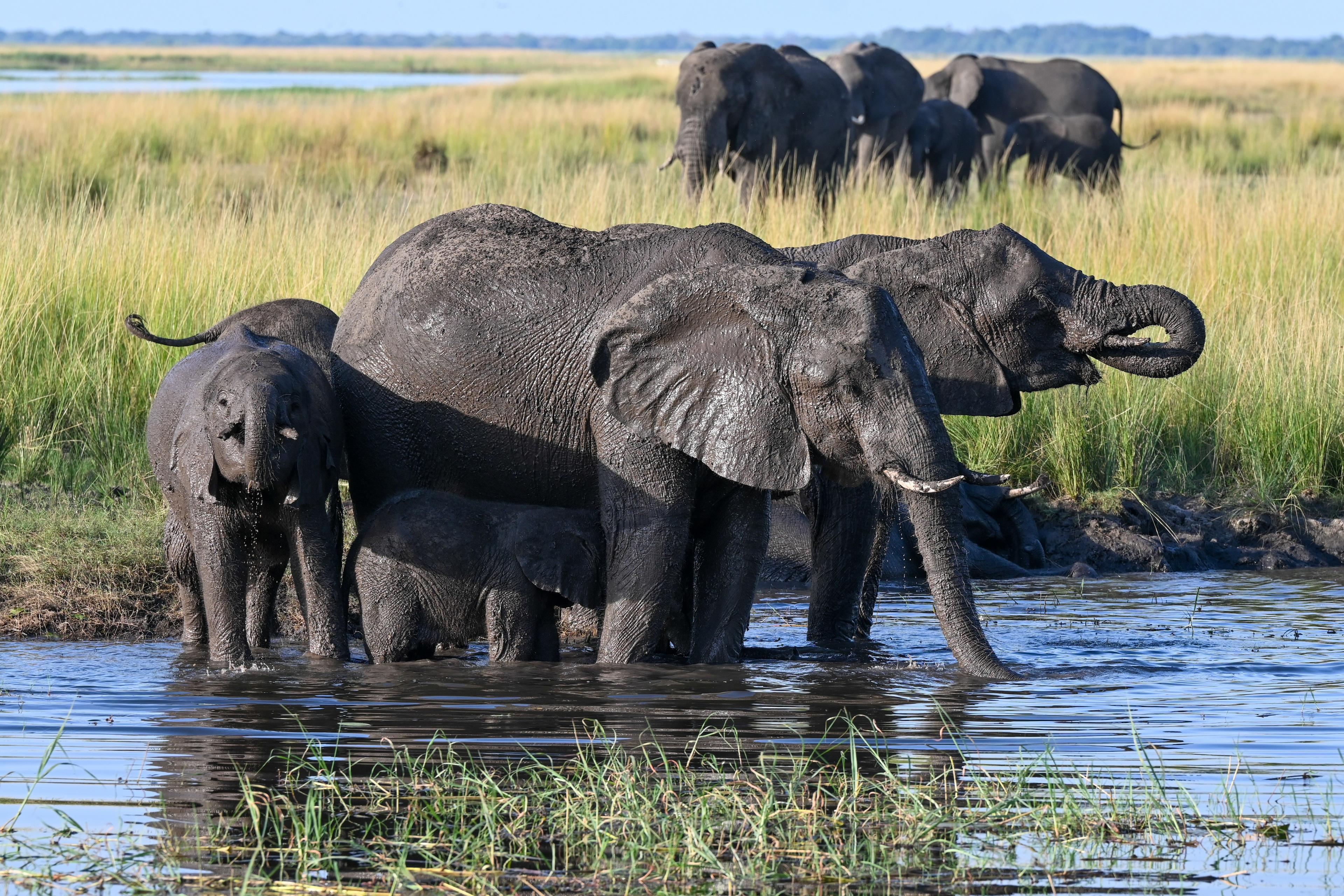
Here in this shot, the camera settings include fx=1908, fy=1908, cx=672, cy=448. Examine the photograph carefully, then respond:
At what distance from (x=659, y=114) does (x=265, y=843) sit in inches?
1164

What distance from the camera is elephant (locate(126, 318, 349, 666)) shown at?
6.18 meters

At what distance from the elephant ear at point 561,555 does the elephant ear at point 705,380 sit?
46 cm

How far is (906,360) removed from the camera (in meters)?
6.16

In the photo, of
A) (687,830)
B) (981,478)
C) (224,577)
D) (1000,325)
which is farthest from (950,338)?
(687,830)

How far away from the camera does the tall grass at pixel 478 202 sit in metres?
10.1

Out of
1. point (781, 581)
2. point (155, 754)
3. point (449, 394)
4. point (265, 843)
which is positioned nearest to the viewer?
point (265, 843)

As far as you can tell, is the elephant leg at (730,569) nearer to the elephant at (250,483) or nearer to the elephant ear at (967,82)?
the elephant at (250,483)

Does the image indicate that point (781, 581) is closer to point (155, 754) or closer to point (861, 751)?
point (861, 751)

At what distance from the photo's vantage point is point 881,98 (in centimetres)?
2091

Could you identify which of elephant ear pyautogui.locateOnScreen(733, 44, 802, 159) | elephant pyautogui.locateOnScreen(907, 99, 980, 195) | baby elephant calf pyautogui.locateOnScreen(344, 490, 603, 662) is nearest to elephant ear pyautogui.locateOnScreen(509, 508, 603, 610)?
baby elephant calf pyautogui.locateOnScreen(344, 490, 603, 662)

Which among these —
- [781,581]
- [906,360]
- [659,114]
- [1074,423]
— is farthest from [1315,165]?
[906,360]

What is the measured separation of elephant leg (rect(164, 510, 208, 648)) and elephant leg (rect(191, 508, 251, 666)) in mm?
348

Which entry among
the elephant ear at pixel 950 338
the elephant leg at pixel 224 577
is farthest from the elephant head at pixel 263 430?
the elephant ear at pixel 950 338

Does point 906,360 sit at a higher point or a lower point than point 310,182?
higher
